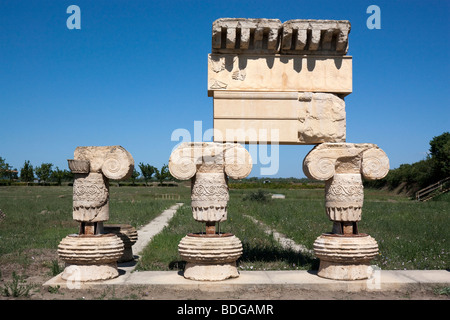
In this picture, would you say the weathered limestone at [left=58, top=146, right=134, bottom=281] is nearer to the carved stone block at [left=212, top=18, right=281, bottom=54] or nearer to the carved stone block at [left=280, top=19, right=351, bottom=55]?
the carved stone block at [left=212, top=18, right=281, bottom=54]

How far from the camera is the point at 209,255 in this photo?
18.3 ft

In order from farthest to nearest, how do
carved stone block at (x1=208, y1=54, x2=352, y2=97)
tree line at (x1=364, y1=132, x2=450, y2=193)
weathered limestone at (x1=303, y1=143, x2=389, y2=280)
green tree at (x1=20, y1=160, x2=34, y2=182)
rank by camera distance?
1. green tree at (x1=20, y1=160, x2=34, y2=182)
2. tree line at (x1=364, y1=132, x2=450, y2=193)
3. carved stone block at (x1=208, y1=54, x2=352, y2=97)
4. weathered limestone at (x1=303, y1=143, x2=389, y2=280)

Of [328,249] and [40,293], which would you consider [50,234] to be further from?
[328,249]

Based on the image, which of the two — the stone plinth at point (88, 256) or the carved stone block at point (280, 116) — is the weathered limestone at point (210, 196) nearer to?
the carved stone block at point (280, 116)

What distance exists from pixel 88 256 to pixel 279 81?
375 cm

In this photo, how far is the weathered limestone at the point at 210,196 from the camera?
5.64 metres

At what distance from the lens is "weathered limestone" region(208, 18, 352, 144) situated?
20.3 feet

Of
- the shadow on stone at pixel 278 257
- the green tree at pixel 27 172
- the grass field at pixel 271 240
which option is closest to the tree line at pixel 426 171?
the grass field at pixel 271 240

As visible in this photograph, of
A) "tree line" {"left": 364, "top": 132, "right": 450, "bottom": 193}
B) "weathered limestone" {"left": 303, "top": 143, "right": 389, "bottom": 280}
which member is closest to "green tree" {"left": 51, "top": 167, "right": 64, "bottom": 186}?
"tree line" {"left": 364, "top": 132, "right": 450, "bottom": 193}

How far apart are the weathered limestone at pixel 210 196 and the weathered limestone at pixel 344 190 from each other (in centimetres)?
112

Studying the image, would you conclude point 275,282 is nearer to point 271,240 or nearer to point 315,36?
point 315,36

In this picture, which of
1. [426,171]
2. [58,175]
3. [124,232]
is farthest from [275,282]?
[58,175]

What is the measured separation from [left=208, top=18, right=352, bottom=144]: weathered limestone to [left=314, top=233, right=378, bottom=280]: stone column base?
1.52m

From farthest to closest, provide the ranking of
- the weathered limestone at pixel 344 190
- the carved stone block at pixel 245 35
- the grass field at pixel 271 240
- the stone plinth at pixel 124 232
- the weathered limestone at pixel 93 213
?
the grass field at pixel 271 240, the stone plinth at pixel 124 232, the carved stone block at pixel 245 35, the weathered limestone at pixel 344 190, the weathered limestone at pixel 93 213
